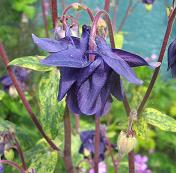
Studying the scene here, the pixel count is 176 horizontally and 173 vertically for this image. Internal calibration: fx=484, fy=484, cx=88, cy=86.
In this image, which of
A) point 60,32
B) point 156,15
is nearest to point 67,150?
point 60,32

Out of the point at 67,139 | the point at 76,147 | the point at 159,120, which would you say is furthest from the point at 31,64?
the point at 76,147

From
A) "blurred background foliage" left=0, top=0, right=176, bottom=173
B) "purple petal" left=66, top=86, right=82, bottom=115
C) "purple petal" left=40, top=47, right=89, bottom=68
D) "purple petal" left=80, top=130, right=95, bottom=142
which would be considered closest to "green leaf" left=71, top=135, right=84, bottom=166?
"purple petal" left=80, top=130, right=95, bottom=142

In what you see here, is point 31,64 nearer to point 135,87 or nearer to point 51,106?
point 51,106

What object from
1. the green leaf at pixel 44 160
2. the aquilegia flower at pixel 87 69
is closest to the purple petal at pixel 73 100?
the aquilegia flower at pixel 87 69

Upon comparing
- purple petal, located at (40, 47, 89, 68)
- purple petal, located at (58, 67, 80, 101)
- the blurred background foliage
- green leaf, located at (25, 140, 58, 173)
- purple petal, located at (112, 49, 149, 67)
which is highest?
purple petal, located at (40, 47, 89, 68)

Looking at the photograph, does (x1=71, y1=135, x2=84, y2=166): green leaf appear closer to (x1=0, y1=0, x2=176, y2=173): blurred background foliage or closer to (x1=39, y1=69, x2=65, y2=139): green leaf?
(x1=0, y1=0, x2=176, y2=173): blurred background foliage

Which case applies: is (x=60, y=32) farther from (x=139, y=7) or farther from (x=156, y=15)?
(x=139, y=7)
